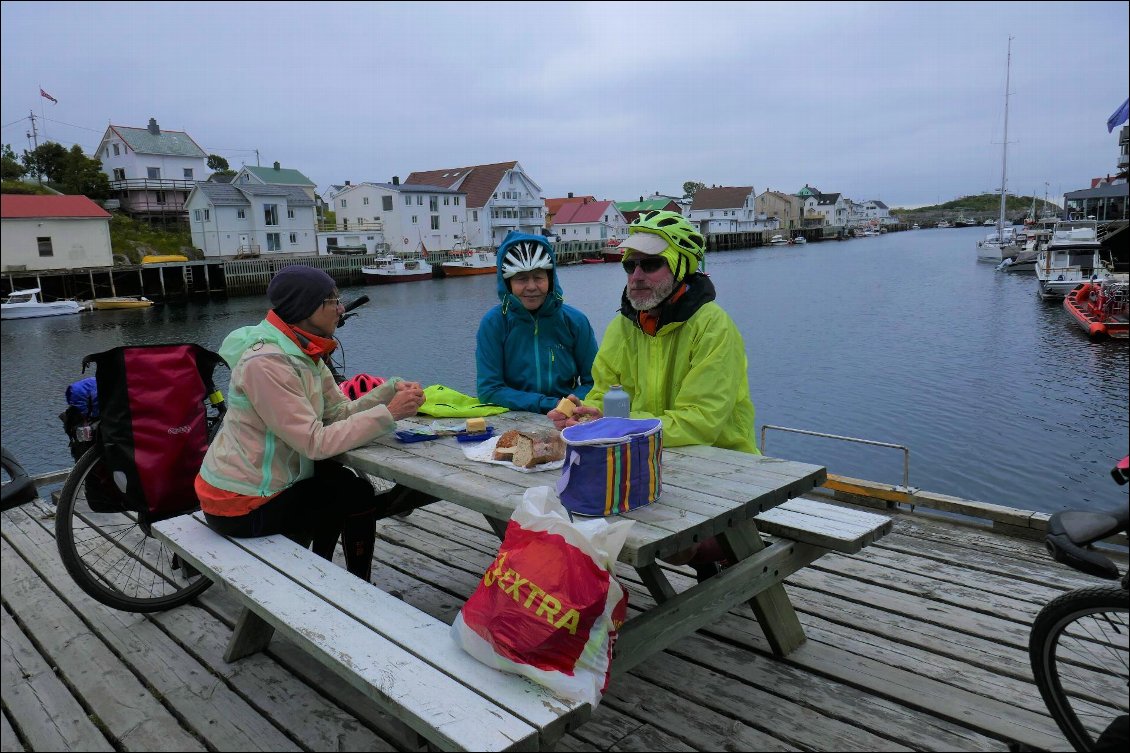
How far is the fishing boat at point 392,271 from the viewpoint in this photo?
53594 mm

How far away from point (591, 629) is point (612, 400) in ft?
3.17

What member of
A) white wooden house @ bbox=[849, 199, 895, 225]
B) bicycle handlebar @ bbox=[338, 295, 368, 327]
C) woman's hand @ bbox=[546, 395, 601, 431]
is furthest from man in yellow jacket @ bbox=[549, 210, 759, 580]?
white wooden house @ bbox=[849, 199, 895, 225]

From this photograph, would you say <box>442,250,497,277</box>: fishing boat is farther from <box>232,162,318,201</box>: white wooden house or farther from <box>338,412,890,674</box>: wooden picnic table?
<box>338,412,890,674</box>: wooden picnic table

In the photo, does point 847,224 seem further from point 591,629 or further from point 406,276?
point 591,629

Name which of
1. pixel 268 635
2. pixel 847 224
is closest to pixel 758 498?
pixel 268 635

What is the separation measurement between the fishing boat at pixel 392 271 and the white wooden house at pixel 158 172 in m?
43.1

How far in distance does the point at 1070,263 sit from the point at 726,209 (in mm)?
76428

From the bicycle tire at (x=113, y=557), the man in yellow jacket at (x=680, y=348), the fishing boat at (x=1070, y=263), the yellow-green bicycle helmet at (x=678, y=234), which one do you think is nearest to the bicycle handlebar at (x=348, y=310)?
the bicycle tire at (x=113, y=557)

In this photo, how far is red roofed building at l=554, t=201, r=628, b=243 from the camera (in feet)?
268

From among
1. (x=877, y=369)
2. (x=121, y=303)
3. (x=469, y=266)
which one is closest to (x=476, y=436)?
(x=877, y=369)

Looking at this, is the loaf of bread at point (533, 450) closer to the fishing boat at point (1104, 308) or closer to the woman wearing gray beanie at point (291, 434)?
the woman wearing gray beanie at point (291, 434)

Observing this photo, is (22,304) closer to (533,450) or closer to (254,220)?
(533,450)

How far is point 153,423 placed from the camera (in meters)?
3.62

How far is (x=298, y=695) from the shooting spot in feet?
9.75
